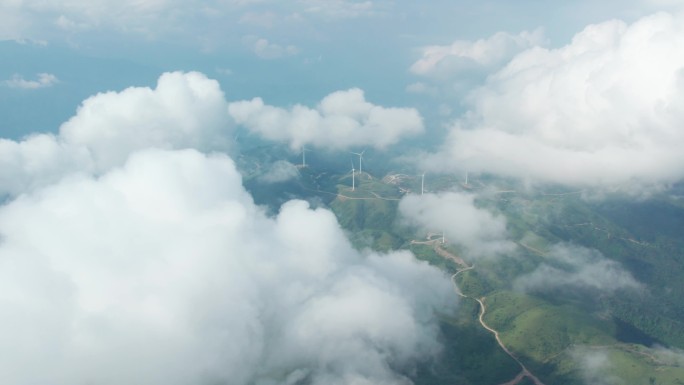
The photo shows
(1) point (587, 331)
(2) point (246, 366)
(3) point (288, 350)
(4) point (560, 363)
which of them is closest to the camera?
(2) point (246, 366)

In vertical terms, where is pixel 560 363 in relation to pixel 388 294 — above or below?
below

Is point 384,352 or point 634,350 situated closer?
point 384,352

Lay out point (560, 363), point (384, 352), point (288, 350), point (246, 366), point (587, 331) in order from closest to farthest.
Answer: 1. point (246, 366)
2. point (288, 350)
3. point (384, 352)
4. point (560, 363)
5. point (587, 331)

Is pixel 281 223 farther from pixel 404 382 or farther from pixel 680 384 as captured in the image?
pixel 680 384

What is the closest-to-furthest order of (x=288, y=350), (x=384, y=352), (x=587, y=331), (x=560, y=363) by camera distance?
1. (x=288, y=350)
2. (x=384, y=352)
3. (x=560, y=363)
4. (x=587, y=331)

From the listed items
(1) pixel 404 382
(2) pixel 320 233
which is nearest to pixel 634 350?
(1) pixel 404 382

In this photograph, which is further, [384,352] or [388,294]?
[388,294]

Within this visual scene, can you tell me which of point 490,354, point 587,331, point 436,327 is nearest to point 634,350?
point 587,331


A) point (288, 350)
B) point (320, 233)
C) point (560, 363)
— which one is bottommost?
point (560, 363)

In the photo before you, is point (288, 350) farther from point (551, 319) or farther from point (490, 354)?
point (551, 319)
